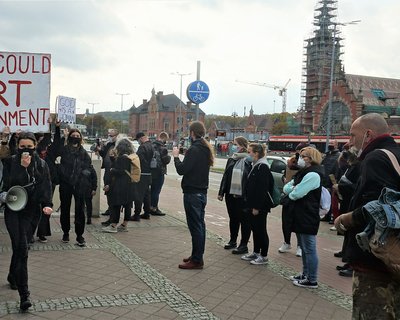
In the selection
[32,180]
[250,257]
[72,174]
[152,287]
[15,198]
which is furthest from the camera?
[72,174]

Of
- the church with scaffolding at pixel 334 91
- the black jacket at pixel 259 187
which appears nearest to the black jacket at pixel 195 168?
the black jacket at pixel 259 187

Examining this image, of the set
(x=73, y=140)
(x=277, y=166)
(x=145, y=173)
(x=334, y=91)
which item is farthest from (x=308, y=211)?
(x=334, y=91)

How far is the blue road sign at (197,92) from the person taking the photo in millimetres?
10984

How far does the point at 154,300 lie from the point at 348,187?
3035 mm

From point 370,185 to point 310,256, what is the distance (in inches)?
116

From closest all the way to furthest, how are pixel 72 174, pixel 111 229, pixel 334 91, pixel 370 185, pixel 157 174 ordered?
1. pixel 370 185
2. pixel 72 174
3. pixel 111 229
4. pixel 157 174
5. pixel 334 91

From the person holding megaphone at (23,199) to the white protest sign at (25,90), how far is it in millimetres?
1294

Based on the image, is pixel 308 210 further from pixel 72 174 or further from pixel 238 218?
pixel 72 174

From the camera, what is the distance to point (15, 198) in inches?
180

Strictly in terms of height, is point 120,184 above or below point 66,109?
below

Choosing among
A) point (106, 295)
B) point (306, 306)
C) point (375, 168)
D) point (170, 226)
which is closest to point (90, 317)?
point (106, 295)

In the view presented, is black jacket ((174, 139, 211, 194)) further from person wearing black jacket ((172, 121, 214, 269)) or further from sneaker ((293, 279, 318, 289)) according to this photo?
sneaker ((293, 279, 318, 289))

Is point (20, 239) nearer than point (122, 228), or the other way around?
point (20, 239)

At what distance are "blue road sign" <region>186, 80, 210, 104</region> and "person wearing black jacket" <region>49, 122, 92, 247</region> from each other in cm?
423
